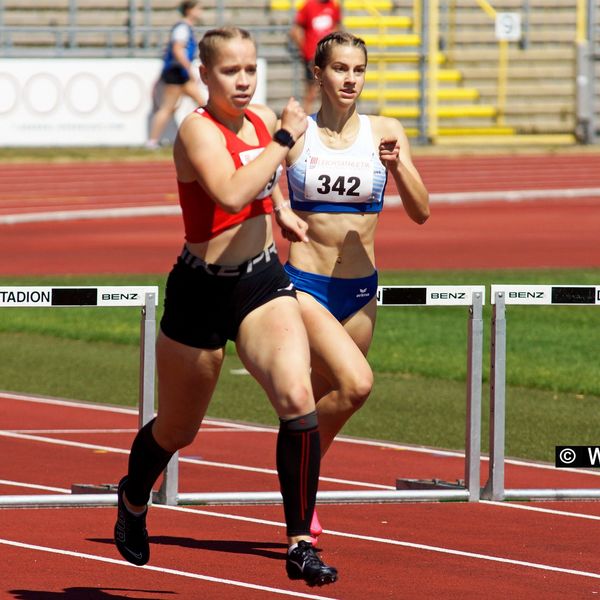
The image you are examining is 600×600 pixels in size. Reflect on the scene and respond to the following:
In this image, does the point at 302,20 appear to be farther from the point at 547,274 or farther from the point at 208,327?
the point at 208,327

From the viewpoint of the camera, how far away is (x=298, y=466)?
595 cm

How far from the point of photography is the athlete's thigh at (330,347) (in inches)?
269

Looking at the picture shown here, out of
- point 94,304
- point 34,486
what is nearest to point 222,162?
point 94,304

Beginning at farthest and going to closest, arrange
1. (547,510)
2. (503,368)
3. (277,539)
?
(503,368) → (547,510) → (277,539)

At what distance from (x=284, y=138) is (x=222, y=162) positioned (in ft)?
0.75

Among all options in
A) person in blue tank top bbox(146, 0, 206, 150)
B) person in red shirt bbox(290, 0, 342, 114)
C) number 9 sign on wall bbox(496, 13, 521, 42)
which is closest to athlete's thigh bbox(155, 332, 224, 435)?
person in blue tank top bbox(146, 0, 206, 150)

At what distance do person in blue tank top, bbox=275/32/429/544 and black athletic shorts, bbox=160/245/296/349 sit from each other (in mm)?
835

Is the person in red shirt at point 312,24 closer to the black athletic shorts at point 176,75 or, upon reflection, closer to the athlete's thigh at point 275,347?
the black athletic shorts at point 176,75

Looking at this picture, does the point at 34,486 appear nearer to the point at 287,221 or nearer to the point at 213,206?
the point at 287,221

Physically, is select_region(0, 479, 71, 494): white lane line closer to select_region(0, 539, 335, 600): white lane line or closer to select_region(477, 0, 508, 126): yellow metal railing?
select_region(0, 539, 335, 600): white lane line

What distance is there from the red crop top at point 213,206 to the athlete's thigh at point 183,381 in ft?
1.31

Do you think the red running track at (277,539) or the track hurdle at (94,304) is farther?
the track hurdle at (94,304)

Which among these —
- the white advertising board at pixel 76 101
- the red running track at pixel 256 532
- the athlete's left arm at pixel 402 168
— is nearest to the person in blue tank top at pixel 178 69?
the white advertising board at pixel 76 101

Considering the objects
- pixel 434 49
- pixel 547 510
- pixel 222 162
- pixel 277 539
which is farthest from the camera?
pixel 434 49
